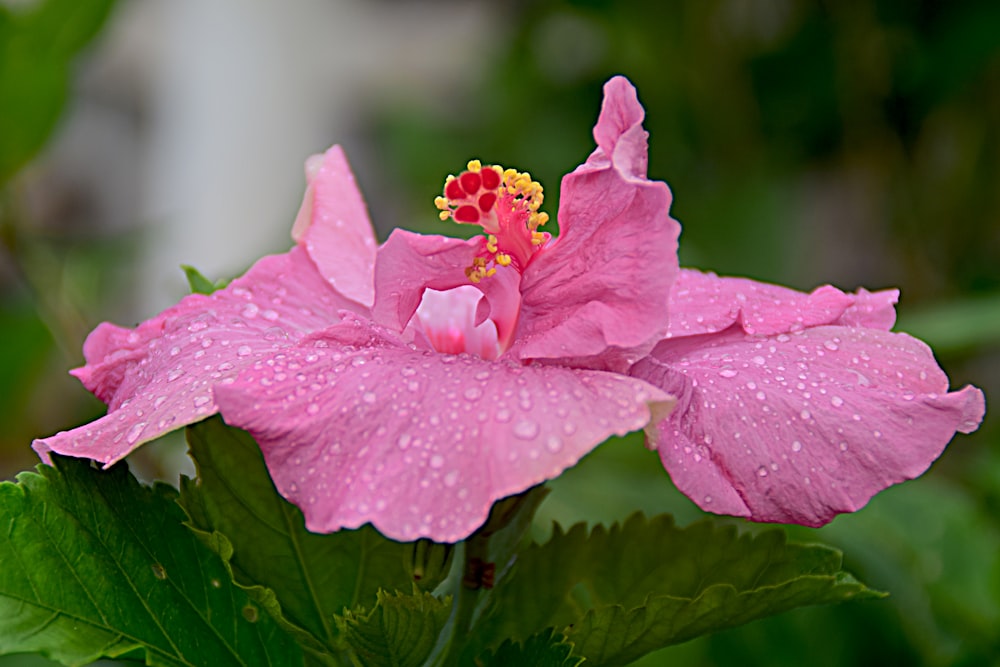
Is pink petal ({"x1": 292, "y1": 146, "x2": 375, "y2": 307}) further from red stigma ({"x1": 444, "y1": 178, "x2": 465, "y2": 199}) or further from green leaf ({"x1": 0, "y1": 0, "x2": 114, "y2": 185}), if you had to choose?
green leaf ({"x1": 0, "y1": 0, "x2": 114, "y2": 185})

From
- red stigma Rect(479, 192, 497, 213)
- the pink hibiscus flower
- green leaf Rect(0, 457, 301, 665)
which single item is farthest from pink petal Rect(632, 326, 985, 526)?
green leaf Rect(0, 457, 301, 665)

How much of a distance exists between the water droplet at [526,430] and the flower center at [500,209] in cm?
12

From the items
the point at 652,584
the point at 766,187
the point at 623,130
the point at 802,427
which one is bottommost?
the point at 766,187

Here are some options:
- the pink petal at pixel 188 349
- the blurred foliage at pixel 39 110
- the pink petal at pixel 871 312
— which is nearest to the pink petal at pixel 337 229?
the pink petal at pixel 188 349

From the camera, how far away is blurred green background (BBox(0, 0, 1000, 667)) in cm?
Result: 101

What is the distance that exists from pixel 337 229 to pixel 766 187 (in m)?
1.40

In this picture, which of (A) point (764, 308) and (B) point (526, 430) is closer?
(B) point (526, 430)

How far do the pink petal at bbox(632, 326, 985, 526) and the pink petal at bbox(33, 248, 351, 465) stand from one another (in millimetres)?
177

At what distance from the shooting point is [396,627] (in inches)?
16.9

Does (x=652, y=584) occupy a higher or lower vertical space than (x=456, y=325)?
lower

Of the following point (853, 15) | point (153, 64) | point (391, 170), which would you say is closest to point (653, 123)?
point (853, 15)

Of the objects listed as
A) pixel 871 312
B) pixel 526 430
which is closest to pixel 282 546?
pixel 526 430

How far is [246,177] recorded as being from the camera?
264cm

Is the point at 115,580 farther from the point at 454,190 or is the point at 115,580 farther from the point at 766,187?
the point at 766,187
